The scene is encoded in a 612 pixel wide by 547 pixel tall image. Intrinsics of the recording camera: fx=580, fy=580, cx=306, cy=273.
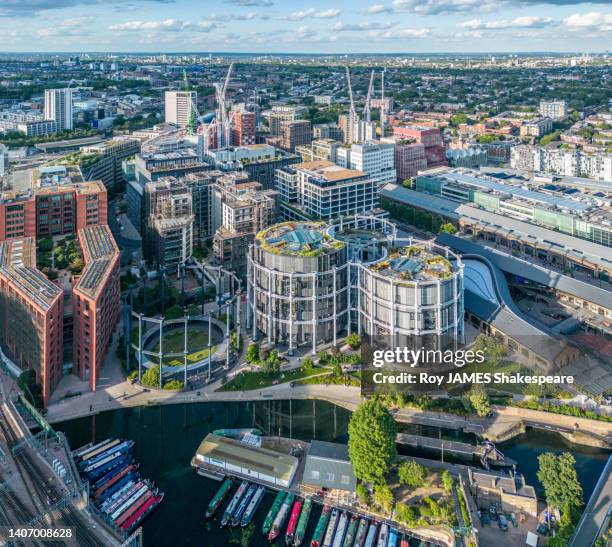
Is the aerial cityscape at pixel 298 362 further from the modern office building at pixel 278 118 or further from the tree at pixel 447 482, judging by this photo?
the modern office building at pixel 278 118

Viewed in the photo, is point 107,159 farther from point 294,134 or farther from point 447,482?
point 447,482

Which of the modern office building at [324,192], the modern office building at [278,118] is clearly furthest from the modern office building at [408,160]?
the modern office building at [278,118]

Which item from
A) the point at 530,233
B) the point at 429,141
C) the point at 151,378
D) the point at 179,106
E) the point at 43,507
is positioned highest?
the point at 179,106

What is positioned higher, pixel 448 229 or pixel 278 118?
pixel 278 118

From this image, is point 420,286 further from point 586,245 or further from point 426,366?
Result: point 586,245

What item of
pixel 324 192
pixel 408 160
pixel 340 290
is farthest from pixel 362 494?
pixel 408 160

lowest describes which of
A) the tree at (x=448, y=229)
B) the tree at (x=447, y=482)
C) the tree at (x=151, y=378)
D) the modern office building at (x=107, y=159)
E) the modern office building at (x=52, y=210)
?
the tree at (x=447, y=482)

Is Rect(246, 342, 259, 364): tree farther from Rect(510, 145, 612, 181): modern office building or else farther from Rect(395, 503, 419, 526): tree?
Rect(510, 145, 612, 181): modern office building

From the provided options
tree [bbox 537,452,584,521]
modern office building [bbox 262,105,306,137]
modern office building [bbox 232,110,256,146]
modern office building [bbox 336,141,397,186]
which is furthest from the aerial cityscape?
modern office building [bbox 262,105,306,137]
